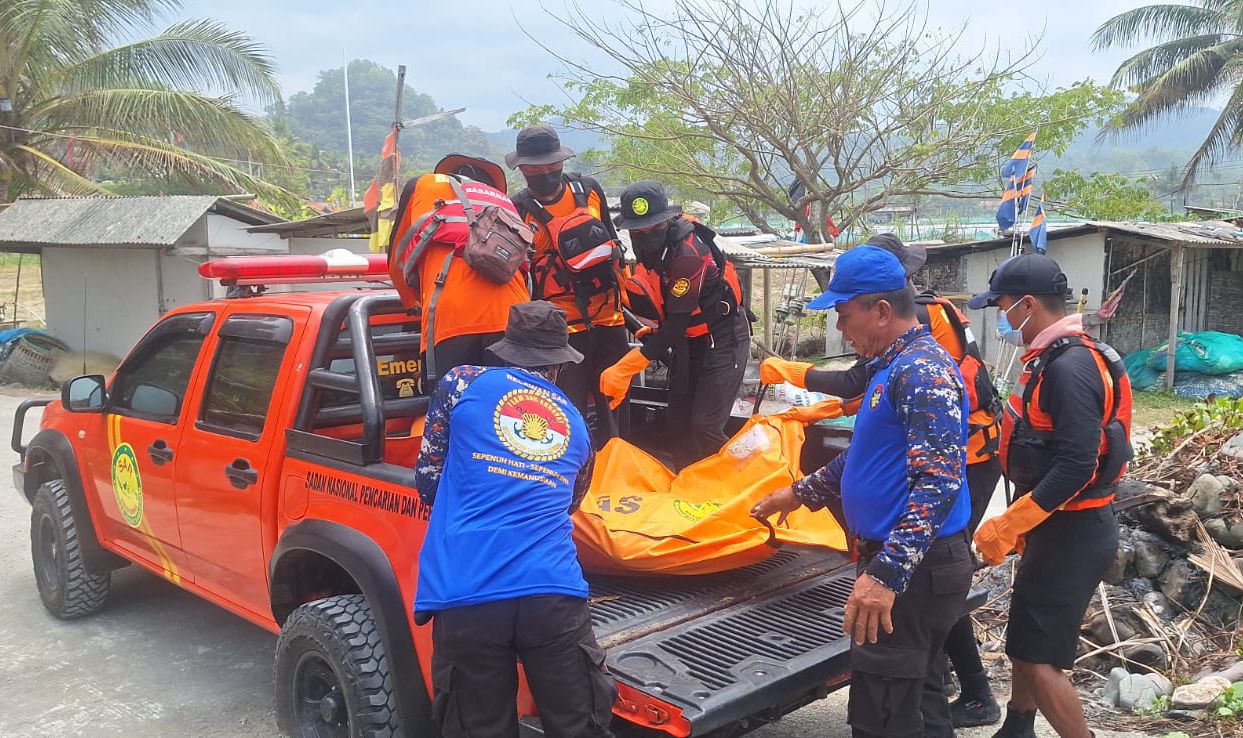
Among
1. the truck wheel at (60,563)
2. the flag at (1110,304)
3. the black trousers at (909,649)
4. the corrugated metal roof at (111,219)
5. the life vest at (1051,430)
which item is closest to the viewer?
the black trousers at (909,649)

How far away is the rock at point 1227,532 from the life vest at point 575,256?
3.18 metres

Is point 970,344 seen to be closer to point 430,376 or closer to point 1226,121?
point 430,376

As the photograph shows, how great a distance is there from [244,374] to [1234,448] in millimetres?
4987

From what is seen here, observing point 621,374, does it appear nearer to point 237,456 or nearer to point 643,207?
point 643,207

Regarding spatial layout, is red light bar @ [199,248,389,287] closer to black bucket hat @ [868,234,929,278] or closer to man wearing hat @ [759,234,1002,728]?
man wearing hat @ [759,234,1002,728]

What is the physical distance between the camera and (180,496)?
4.11 meters

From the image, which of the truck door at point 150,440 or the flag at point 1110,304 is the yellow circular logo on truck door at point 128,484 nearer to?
the truck door at point 150,440

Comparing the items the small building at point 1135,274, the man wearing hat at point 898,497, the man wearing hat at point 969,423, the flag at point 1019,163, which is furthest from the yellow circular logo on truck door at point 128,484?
the small building at point 1135,274

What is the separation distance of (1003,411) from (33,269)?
35.8m

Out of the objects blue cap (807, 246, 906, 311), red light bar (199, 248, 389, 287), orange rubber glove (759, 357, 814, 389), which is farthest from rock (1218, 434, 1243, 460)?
red light bar (199, 248, 389, 287)

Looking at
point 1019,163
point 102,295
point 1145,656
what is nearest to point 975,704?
point 1145,656

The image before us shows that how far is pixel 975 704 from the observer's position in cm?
387

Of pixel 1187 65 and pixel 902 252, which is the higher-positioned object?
pixel 1187 65

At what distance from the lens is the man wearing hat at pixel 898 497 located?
96.9 inches
